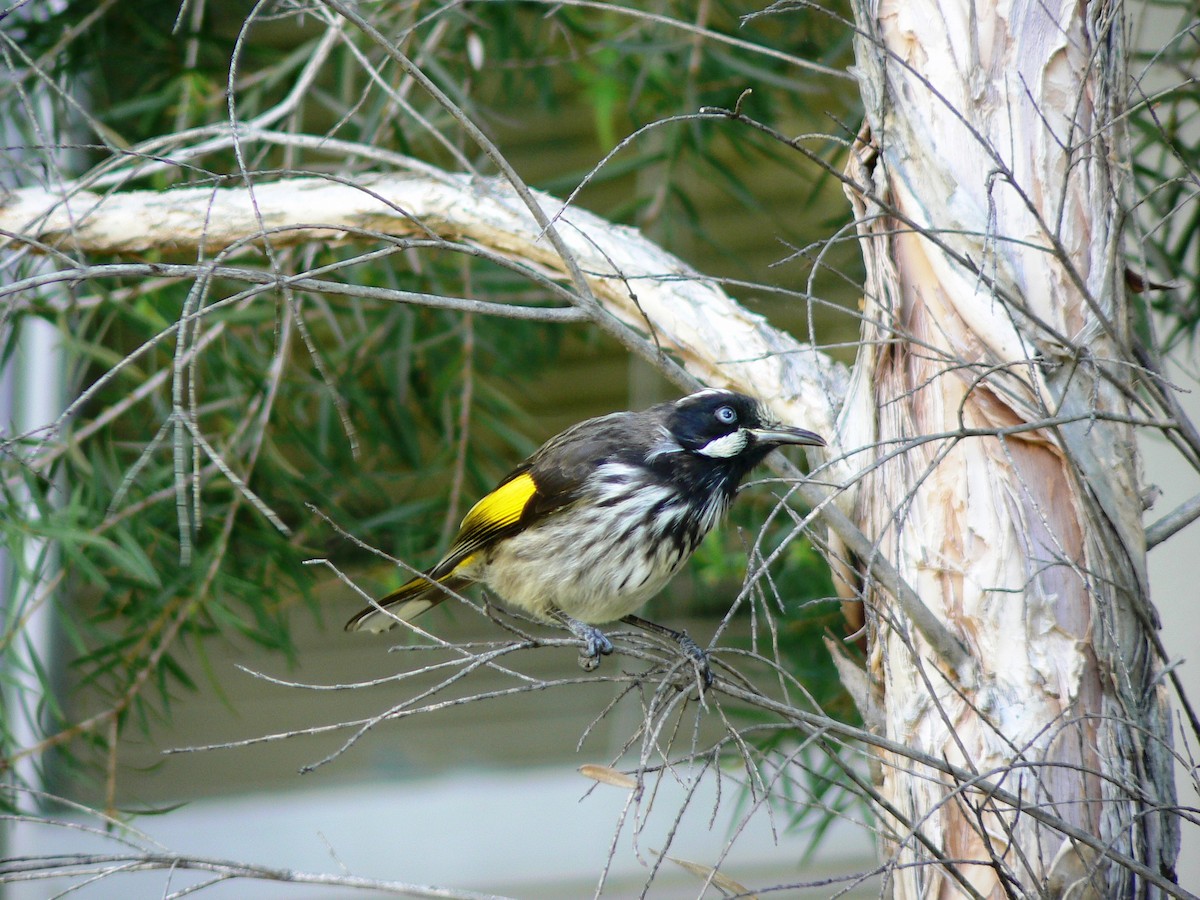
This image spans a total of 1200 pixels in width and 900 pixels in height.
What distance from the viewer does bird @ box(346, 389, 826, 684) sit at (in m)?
3.08

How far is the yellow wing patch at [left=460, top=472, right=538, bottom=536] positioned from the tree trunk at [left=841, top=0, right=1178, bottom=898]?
1.14m

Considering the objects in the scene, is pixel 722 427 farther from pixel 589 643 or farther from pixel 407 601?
pixel 407 601

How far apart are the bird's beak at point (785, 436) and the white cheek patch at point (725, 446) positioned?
0.35 feet

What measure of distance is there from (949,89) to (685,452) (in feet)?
4.06

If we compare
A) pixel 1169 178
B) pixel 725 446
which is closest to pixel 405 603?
pixel 725 446

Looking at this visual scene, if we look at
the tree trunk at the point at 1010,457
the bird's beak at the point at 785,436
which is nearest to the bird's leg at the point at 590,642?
the bird's beak at the point at 785,436

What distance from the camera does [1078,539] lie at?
2098 millimetres

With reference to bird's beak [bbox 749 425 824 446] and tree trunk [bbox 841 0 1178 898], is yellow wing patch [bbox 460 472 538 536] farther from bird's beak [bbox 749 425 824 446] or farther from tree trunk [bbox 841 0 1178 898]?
tree trunk [bbox 841 0 1178 898]

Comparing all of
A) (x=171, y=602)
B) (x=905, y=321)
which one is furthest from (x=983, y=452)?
(x=171, y=602)

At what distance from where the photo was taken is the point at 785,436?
107 inches

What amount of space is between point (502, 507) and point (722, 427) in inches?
25.4

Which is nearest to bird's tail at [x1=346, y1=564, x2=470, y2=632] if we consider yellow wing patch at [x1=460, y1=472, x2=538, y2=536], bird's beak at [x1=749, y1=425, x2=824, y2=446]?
yellow wing patch at [x1=460, y1=472, x2=538, y2=536]

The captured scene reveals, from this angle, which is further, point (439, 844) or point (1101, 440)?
point (439, 844)

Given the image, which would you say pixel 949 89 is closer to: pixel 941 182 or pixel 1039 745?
pixel 941 182
